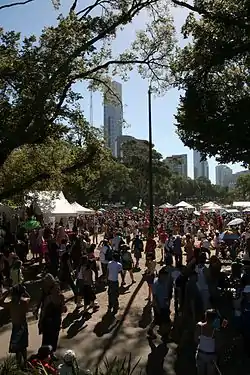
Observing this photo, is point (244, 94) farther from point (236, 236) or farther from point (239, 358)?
point (239, 358)

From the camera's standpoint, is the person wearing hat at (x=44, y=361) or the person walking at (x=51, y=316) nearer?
the person wearing hat at (x=44, y=361)

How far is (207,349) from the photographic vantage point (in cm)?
670

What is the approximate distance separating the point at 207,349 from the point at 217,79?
43.9 ft

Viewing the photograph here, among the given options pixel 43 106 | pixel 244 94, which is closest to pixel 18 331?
pixel 43 106

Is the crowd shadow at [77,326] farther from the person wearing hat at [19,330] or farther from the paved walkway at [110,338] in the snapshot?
the person wearing hat at [19,330]

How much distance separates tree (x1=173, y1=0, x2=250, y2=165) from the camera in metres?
15.9

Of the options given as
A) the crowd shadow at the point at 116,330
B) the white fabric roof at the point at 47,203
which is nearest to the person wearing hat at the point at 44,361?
the crowd shadow at the point at 116,330

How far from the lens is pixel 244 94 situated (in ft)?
61.5

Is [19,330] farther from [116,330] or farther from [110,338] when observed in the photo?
[116,330]

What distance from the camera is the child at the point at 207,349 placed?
6.66m

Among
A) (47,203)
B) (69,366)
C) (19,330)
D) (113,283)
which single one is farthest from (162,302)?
(47,203)

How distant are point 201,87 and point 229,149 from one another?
2532 millimetres

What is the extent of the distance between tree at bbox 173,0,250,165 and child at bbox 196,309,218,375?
34.8ft

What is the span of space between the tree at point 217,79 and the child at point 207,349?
1060cm
